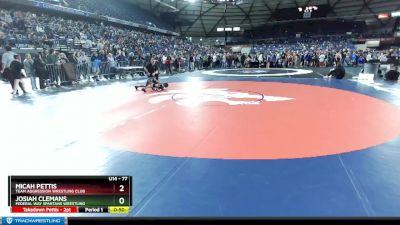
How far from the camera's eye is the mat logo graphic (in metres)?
8.64

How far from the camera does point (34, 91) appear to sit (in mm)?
11258

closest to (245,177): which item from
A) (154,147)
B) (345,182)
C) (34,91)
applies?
(345,182)

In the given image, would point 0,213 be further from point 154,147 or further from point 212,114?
point 212,114

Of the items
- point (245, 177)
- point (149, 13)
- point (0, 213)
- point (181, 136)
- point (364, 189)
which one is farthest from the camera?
point (149, 13)

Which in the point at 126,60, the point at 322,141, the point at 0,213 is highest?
the point at 126,60

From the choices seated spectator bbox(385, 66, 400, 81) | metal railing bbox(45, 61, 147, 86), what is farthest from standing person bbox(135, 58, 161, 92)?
seated spectator bbox(385, 66, 400, 81)

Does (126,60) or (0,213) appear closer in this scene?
(0,213)

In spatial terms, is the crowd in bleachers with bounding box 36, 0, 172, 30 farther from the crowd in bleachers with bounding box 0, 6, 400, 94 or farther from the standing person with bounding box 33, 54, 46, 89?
the standing person with bounding box 33, 54, 46, 89

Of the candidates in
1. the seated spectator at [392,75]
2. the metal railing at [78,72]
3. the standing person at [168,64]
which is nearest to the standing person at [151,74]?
the metal railing at [78,72]

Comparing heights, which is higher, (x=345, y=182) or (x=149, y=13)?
(x=149, y=13)

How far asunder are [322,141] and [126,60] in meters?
16.9
